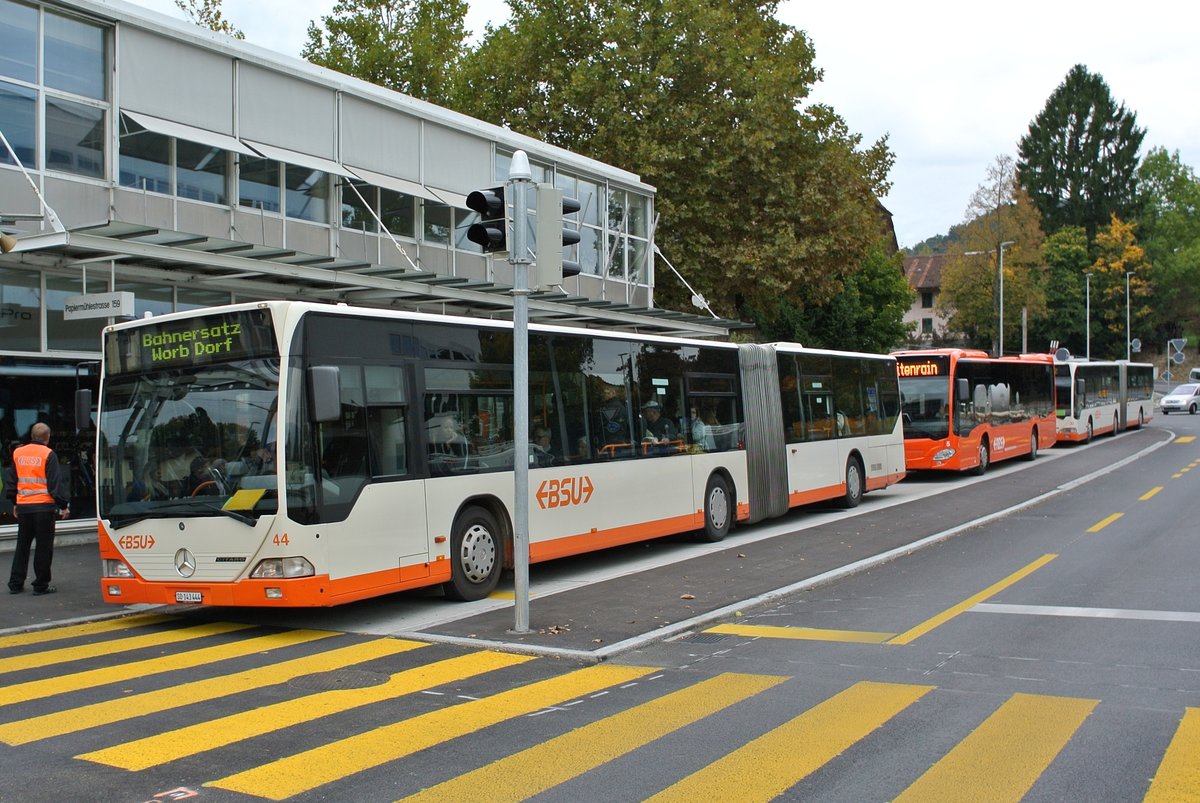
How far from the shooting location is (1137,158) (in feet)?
311

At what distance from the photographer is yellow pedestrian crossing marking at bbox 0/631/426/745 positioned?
21.6ft

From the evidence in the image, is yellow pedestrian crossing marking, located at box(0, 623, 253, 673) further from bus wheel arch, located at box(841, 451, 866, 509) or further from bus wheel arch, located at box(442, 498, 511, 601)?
bus wheel arch, located at box(841, 451, 866, 509)

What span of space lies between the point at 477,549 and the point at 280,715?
15.7ft

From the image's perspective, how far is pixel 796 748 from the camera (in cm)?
599

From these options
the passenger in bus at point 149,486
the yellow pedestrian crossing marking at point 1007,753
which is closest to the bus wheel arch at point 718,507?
the passenger in bus at point 149,486

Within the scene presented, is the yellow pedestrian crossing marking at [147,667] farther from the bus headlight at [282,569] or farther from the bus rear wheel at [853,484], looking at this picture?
the bus rear wheel at [853,484]

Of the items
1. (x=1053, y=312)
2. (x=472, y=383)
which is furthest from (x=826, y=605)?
(x=1053, y=312)

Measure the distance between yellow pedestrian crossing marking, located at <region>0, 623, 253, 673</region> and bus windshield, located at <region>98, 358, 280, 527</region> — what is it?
1125 millimetres

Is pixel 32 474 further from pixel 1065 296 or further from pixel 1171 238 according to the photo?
pixel 1171 238

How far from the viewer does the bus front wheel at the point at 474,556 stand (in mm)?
11289

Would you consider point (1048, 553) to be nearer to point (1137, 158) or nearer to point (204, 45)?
point (204, 45)

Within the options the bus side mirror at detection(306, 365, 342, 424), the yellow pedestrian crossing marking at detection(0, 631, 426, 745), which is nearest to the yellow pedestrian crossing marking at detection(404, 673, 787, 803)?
the yellow pedestrian crossing marking at detection(0, 631, 426, 745)

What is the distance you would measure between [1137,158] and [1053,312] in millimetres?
20174

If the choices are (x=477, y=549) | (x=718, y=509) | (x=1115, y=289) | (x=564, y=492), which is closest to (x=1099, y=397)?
(x=718, y=509)
